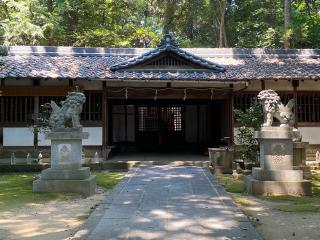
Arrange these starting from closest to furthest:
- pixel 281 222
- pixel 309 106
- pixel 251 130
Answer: pixel 281 222, pixel 251 130, pixel 309 106

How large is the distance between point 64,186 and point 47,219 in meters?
2.28

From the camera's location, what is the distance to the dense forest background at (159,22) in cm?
2333

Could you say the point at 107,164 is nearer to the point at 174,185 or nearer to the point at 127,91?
the point at 127,91

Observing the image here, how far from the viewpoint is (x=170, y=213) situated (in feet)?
22.1

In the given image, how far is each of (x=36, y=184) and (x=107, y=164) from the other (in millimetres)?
4892

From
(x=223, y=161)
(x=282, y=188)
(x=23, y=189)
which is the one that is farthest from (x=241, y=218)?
(x=223, y=161)

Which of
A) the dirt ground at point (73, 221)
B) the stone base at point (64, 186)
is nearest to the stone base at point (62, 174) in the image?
the stone base at point (64, 186)

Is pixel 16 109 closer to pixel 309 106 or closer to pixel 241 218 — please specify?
pixel 241 218

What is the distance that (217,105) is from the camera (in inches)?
736

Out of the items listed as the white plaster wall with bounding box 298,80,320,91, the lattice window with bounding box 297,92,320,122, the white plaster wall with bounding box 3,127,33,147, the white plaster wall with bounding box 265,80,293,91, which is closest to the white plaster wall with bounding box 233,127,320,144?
the lattice window with bounding box 297,92,320,122

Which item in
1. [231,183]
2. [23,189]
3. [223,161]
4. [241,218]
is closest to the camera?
[241,218]

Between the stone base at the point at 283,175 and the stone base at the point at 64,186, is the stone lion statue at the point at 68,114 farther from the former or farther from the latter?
the stone base at the point at 283,175

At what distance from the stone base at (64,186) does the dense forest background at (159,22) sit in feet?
51.1

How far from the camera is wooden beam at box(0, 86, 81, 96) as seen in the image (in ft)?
49.7
